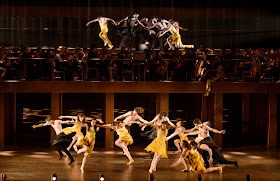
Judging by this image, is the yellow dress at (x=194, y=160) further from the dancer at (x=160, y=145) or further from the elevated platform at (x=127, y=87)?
the elevated platform at (x=127, y=87)

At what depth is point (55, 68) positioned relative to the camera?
18.7 m

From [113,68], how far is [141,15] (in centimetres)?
767

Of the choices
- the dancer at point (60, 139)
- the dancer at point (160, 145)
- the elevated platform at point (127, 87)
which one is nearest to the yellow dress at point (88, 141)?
the dancer at point (60, 139)

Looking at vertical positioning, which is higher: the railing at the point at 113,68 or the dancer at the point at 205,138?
the railing at the point at 113,68

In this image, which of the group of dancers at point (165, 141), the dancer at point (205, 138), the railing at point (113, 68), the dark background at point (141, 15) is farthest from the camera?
the dark background at point (141, 15)

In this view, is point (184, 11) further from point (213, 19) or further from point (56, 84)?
point (56, 84)

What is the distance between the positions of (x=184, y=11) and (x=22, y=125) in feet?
27.4

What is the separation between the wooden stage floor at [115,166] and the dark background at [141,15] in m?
6.63

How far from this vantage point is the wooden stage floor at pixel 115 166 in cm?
1495

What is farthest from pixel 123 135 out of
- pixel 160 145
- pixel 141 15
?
pixel 141 15

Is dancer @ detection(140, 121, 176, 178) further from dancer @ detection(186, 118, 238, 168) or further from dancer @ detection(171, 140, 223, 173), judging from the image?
dancer @ detection(186, 118, 238, 168)

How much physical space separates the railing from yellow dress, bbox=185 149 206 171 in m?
4.43

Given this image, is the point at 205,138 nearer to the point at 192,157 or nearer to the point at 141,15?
the point at 192,157

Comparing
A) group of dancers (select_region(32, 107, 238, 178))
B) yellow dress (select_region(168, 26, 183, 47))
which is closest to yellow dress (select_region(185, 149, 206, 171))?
group of dancers (select_region(32, 107, 238, 178))
